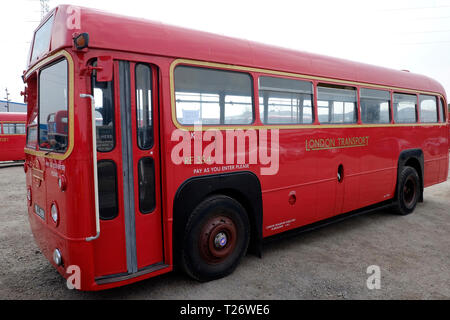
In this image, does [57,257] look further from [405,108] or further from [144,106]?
[405,108]

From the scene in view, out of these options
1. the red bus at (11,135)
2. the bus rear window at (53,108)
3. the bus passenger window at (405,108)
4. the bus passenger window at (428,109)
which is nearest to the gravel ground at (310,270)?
the bus rear window at (53,108)

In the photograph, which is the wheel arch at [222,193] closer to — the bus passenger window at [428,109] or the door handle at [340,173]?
the door handle at [340,173]

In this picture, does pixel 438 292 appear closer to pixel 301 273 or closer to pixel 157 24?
pixel 301 273

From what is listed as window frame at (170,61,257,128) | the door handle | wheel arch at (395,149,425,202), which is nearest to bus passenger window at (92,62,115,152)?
window frame at (170,61,257,128)

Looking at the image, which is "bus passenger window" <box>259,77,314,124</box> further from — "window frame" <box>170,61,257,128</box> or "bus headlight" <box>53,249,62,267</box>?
"bus headlight" <box>53,249,62,267</box>

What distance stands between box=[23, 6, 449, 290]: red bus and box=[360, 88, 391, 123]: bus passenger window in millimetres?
495

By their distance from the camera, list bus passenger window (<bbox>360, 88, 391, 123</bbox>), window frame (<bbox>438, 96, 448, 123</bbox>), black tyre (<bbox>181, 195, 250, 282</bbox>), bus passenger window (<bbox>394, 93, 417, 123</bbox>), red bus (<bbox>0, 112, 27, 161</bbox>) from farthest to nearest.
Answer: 1. red bus (<bbox>0, 112, 27, 161</bbox>)
2. window frame (<bbox>438, 96, 448, 123</bbox>)
3. bus passenger window (<bbox>394, 93, 417, 123</bbox>)
4. bus passenger window (<bbox>360, 88, 391, 123</bbox>)
5. black tyre (<bbox>181, 195, 250, 282</bbox>)

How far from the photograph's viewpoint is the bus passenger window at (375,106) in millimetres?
5836

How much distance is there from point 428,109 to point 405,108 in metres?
1.17

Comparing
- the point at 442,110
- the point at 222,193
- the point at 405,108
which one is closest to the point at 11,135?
the point at 222,193

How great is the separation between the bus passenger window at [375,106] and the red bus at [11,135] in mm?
15246

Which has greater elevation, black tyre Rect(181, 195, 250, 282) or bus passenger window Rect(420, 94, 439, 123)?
bus passenger window Rect(420, 94, 439, 123)

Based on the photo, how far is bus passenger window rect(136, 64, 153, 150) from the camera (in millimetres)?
3324
